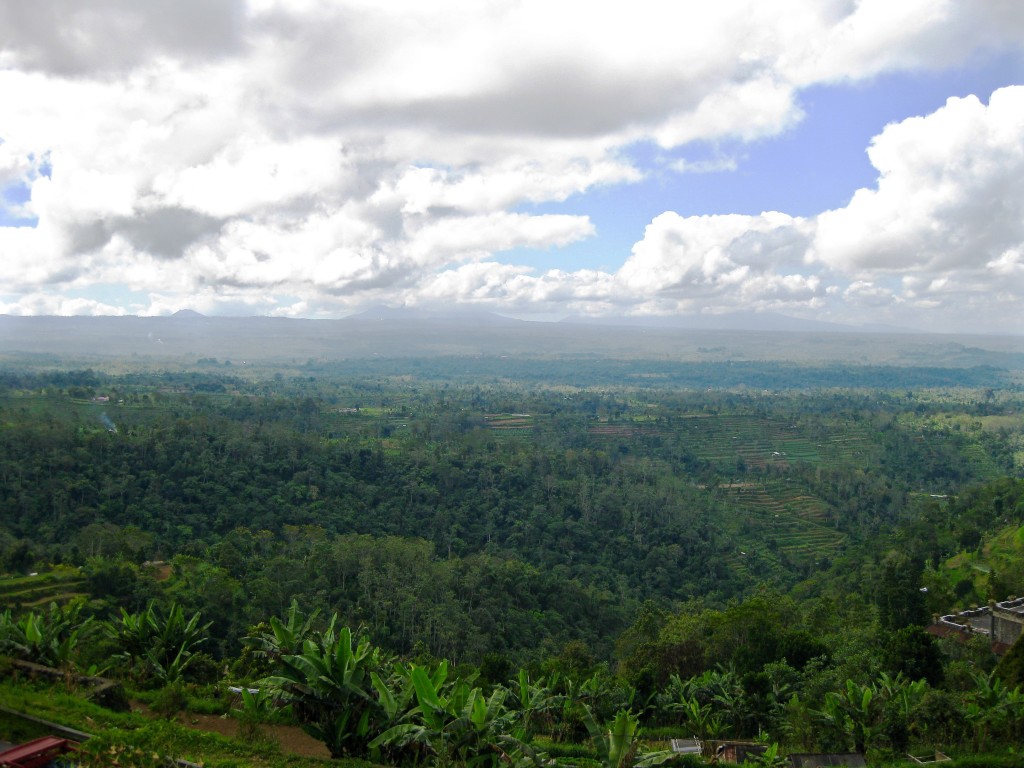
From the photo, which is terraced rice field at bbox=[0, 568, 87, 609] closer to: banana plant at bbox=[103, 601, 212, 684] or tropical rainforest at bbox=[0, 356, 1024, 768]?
tropical rainforest at bbox=[0, 356, 1024, 768]

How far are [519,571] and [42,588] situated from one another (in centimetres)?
1611

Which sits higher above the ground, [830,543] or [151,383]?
[151,383]

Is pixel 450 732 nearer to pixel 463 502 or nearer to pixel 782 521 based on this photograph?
pixel 463 502

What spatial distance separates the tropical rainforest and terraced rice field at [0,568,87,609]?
0.11 meters

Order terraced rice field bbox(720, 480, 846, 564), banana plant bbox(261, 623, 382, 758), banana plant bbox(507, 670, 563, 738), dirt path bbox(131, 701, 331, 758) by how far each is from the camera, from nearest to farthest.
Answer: banana plant bbox(261, 623, 382, 758)
dirt path bbox(131, 701, 331, 758)
banana plant bbox(507, 670, 563, 738)
terraced rice field bbox(720, 480, 846, 564)

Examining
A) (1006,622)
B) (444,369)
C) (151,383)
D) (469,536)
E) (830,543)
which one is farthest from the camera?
(444,369)

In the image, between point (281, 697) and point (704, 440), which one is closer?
point (281, 697)

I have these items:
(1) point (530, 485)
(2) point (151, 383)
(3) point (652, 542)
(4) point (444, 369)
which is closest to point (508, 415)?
(1) point (530, 485)

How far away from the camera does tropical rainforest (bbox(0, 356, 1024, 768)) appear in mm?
9008

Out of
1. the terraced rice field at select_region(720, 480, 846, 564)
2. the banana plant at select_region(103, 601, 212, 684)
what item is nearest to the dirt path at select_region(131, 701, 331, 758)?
the banana plant at select_region(103, 601, 212, 684)

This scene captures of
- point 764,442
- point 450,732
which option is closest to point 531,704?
point 450,732

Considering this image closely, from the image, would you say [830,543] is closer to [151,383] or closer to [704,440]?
[704,440]

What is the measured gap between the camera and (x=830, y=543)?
4078 cm

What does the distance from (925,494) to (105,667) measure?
52921 mm
